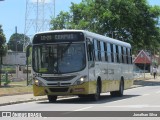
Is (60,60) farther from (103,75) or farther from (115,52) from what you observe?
(115,52)

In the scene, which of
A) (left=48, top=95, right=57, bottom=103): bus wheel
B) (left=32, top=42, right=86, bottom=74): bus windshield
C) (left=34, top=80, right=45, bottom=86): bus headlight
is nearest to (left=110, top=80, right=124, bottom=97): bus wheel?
(left=48, top=95, right=57, bottom=103): bus wheel

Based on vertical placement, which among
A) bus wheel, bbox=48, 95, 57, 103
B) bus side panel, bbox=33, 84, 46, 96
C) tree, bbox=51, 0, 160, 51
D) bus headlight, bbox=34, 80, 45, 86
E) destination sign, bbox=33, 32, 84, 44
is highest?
tree, bbox=51, 0, 160, 51

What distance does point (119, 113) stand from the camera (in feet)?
57.4

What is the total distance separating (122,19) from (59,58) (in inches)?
1250

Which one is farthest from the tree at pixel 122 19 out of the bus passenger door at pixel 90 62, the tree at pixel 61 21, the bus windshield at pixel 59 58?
the bus windshield at pixel 59 58

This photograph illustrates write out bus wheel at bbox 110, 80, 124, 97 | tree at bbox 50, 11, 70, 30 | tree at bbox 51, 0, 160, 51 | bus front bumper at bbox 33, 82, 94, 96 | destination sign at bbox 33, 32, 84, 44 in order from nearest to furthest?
bus front bumper at bbox 33, 82, 94, 96 < destination sign at bbox 33, 32, 84, 44 < bus wheel at bbox 110, 80, 124, 97 < tree at bbox 51, 0, 160, 51 < tree at bbox 50, 11, 70, 30

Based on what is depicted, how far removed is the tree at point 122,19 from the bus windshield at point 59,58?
30.3 meters

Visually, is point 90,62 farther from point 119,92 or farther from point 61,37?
point 119,92

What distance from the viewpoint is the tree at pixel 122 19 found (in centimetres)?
5372

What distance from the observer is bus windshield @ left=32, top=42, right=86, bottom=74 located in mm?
22594

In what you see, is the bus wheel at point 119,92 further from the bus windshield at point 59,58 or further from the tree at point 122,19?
the tree at point 122,19

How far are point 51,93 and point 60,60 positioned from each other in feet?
5.15

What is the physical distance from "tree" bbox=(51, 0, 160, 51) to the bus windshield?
3026cm

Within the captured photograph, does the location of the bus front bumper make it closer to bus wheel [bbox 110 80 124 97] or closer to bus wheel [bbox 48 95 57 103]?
bus wheel [bbox 48 95 57 103]
